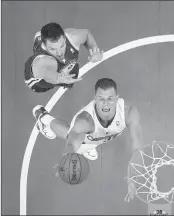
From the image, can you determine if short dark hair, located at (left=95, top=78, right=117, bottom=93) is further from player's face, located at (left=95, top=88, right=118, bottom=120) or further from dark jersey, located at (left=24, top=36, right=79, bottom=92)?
dark jersey, located at (left=24, top=36, right=79, bottom=92)

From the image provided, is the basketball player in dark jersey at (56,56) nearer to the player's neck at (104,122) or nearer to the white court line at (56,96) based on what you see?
the white court line at (56,96)

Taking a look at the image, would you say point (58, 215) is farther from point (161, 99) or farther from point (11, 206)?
point (161, 99)

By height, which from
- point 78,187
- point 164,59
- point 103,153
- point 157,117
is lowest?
point 78,187

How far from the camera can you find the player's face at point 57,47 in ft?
9.26

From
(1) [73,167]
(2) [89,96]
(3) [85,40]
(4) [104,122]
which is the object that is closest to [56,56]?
(3) [85,40]

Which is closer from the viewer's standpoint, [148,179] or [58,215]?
[148,179]

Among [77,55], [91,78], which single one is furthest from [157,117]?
[77,55]

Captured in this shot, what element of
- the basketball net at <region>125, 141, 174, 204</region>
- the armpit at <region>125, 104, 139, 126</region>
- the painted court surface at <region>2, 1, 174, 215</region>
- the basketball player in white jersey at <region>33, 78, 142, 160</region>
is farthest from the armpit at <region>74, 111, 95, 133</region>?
the basketball net at <region>125, 141, 174, 204</region>

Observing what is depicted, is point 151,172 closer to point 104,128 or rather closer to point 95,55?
point 104,128

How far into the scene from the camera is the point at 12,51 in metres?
3.22

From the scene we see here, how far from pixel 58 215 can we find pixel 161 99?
129cm

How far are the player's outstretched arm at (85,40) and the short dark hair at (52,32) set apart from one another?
12 centimetres

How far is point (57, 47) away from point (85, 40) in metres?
0.31

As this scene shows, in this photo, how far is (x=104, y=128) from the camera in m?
2.96
